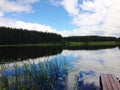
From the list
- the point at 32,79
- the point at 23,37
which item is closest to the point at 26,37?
the point at 23,37

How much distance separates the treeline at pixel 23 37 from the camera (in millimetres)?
114500

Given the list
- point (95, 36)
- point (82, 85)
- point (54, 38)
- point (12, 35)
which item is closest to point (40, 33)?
point (54, 38)

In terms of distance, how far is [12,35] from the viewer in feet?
387

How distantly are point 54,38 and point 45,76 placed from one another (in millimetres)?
136423

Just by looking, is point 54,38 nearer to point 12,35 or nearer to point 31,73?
point 12,35

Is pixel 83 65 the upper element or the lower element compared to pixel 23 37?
lower

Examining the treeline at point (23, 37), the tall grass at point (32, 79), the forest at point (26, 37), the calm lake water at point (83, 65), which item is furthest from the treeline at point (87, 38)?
the tall grass at point (32, 79)

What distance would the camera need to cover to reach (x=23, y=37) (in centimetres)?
12444

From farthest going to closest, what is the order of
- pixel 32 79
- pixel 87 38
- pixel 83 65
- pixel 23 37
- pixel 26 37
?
pixel 87 38 < pixel 26 37 < pixel 23 37 < pixel 83 65 < pixel 32 79

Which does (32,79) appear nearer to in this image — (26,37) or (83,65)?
(83,65)

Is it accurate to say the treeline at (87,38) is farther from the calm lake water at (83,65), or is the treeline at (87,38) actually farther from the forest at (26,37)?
the calm lake water at (83,65)

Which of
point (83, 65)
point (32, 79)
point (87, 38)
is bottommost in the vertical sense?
point (83, 65)

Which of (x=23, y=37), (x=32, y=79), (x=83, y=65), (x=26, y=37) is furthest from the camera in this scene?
(x=26, y=37)

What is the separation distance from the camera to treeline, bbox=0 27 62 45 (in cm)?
11450
